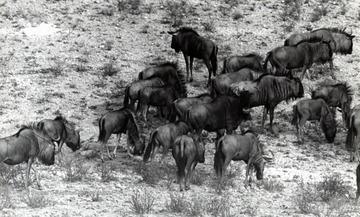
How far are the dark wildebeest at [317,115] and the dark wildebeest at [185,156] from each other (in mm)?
3682

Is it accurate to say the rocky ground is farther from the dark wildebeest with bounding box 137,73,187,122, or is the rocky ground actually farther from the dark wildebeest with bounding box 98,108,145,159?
the dark wildebeest with bounding box 137,73,187,122

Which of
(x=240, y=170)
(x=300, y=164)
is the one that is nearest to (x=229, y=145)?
(x=240, y=170)

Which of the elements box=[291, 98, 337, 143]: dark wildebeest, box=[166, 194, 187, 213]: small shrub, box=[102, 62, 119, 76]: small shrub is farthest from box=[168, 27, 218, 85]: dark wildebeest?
box=[166, 194, 187, 213]: small shrub

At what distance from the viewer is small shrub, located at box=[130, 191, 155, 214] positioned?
35.4 ft

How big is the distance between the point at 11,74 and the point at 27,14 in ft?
14.2

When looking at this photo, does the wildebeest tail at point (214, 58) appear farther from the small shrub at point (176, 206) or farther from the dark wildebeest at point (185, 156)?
the small shrub at point (176, 206)

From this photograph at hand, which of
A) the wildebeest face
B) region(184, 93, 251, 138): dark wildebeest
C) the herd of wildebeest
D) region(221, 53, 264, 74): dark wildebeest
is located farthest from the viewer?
the wildebeest face

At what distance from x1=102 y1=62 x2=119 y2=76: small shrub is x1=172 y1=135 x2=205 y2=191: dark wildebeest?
6792 millimetres

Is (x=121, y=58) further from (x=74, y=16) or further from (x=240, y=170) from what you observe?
(x=240, y=170)

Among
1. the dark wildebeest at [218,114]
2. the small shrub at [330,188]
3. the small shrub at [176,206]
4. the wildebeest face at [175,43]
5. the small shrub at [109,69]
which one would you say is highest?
the wildebeest face at [175,43]

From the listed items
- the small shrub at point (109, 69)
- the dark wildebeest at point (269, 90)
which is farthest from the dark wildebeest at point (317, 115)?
the small shrub at point (109, 69)

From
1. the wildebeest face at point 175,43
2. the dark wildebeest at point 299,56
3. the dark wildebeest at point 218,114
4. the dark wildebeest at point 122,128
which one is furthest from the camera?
the wildebeest face at point 175,43

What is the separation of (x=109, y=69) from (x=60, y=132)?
5565 millimetres

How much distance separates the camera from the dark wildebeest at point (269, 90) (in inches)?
614
